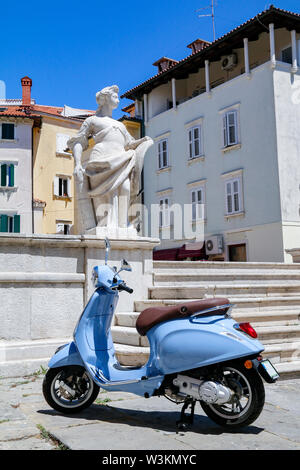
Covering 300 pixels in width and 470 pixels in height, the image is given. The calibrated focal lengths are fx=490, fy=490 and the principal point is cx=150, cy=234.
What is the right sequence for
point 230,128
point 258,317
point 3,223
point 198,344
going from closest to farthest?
point 198,344 → point 258,317 → point 230,128 → point 3,223

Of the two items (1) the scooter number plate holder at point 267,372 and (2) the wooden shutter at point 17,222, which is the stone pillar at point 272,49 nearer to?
(2) the wooden shutter at point 17,222

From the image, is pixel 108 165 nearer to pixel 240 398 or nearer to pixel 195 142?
pixel 240 398

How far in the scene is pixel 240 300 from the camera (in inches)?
263

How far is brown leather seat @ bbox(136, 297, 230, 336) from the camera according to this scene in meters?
3.90

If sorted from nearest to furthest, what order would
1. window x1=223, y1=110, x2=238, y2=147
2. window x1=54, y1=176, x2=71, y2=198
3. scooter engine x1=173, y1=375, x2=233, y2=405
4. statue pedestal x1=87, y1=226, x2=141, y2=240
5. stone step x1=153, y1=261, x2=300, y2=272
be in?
1. scooter engine x1=173, y1=375, x2=233, y2=405
2. statue pedestal x1=87, y1=226, x2=141, y2=240
3. stone step x1=153, y1=261, x2=300, y2=272
4. window x1=223, y1=110, x2=238, y2=147
5. window x1=54, y1=176, x2=71, y2=198

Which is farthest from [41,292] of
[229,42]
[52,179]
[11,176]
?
[52,179]

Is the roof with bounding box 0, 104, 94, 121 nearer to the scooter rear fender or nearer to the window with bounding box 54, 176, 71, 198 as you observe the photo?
the window with bounding box 54, 176, 71, 198

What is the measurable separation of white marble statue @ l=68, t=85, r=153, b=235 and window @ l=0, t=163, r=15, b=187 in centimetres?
2469

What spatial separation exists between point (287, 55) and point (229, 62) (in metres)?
2.99

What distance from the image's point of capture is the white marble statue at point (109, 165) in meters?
7.39

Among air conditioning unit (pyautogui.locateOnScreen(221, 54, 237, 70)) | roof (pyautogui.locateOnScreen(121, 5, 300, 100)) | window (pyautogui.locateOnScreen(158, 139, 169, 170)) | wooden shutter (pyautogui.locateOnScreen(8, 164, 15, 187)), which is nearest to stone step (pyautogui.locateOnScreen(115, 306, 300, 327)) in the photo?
roof (pyautogui.locateOnScreen(121, 5, 300, 100))

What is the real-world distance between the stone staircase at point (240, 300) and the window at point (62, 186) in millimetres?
24800
